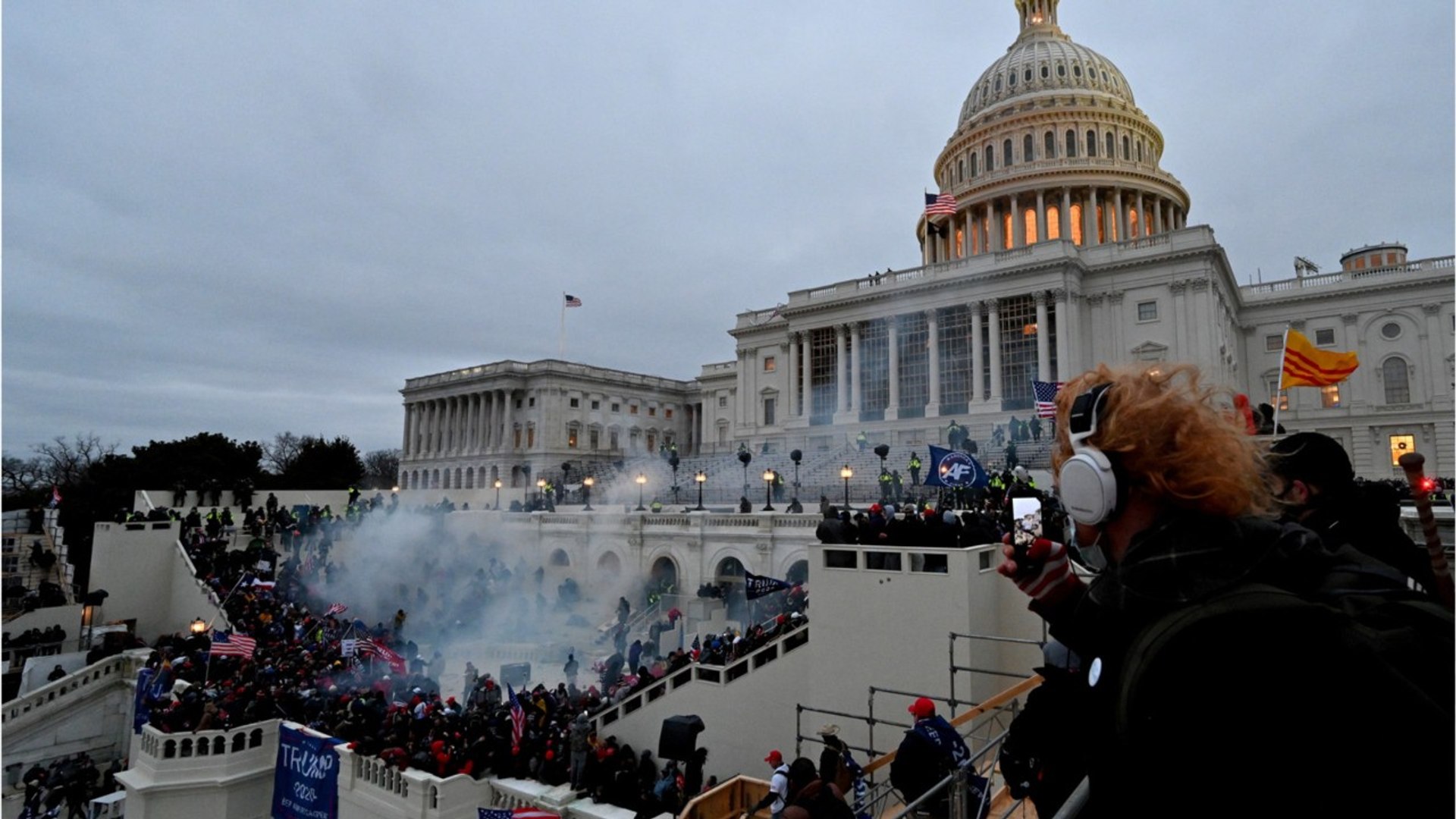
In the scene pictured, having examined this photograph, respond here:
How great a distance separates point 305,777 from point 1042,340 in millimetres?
42249

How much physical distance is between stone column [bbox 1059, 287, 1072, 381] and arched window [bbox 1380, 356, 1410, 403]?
65.2 feet

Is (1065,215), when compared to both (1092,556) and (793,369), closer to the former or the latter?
(793,369)

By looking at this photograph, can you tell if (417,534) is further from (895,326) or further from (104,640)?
(895,326)

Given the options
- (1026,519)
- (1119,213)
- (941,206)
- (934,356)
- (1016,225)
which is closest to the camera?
(1026,519)

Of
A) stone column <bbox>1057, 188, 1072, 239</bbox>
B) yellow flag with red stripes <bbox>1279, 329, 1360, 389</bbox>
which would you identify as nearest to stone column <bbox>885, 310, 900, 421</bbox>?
stone column <bbox>1057, 188, 1072, 239</bbox>

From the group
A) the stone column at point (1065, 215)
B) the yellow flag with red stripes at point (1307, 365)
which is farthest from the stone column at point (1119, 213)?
the yellow flag with red stripes at point (1307, 365)

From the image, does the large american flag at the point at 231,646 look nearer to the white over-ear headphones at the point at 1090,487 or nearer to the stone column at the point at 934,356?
the white over-ear headphones at the point at 1090,487

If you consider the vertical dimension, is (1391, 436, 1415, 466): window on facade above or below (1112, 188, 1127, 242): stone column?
below

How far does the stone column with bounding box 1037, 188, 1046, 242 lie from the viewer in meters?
59.1

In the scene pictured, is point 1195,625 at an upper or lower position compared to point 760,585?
upper

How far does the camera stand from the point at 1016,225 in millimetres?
60000

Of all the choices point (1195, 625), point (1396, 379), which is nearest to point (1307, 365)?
point (1195, 625)

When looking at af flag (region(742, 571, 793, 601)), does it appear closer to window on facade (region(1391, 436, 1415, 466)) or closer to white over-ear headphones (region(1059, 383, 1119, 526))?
white over-ear headphones (region(1059, 383, 1119, 526))

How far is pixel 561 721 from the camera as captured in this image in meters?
15.3
